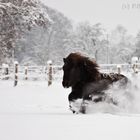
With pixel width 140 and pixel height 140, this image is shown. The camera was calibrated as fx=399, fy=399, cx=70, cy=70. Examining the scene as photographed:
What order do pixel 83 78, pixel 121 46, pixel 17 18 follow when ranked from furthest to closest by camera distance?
pixel 121 46 < pixel 17 18 < pixel 83 78

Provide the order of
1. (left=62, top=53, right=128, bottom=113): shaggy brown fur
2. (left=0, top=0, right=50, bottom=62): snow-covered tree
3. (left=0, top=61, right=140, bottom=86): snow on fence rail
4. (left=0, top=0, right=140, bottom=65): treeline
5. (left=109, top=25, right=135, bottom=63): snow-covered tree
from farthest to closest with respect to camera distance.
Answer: (left=109, top=25, right=135, bottom=63): snow-covered tree < (left=0, top=0, right=140, bottom=65): treeline < (left=0, top=0, right=50, bottom=62): snow-covered tree < (left=0, top=61, right=140, bottom=86): snow on fence rail < (left=62, top=53, right=128, bottom=113): shaggy brown fur

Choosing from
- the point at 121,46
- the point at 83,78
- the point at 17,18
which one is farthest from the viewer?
the point at 121,46

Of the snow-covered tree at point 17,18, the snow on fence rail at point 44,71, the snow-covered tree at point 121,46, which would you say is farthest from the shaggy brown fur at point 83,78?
the snow-covered tree at point 121,46

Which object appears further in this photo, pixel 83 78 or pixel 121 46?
pixel 121 46

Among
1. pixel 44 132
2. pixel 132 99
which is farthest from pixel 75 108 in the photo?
pixel 44 132

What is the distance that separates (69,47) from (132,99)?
56112mm

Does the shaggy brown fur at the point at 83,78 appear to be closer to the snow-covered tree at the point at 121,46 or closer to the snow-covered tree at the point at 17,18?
the snow-covered tree at the point at 17,18

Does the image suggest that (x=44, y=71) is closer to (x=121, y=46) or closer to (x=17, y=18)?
(x=17, y=18)

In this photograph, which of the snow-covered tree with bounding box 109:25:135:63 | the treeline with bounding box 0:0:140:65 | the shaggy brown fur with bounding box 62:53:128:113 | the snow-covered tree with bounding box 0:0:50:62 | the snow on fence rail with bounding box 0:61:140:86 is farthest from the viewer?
the snow-covered tree with bounding box 109:25:135:63

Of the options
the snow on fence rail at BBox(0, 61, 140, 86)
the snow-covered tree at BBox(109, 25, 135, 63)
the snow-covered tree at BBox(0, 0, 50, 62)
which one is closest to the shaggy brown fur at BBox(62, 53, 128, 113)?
the snow on fence rail at BBox(0, 61, 140, 86)

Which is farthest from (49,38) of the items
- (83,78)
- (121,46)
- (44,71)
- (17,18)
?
(83,78)

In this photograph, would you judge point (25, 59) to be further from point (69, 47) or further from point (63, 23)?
point (63, 23)

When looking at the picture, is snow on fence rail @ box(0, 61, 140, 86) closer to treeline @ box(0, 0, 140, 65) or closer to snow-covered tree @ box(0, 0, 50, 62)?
treeline @ box(0, 0, 140, 65)

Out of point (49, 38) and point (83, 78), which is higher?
point (49, 38)
